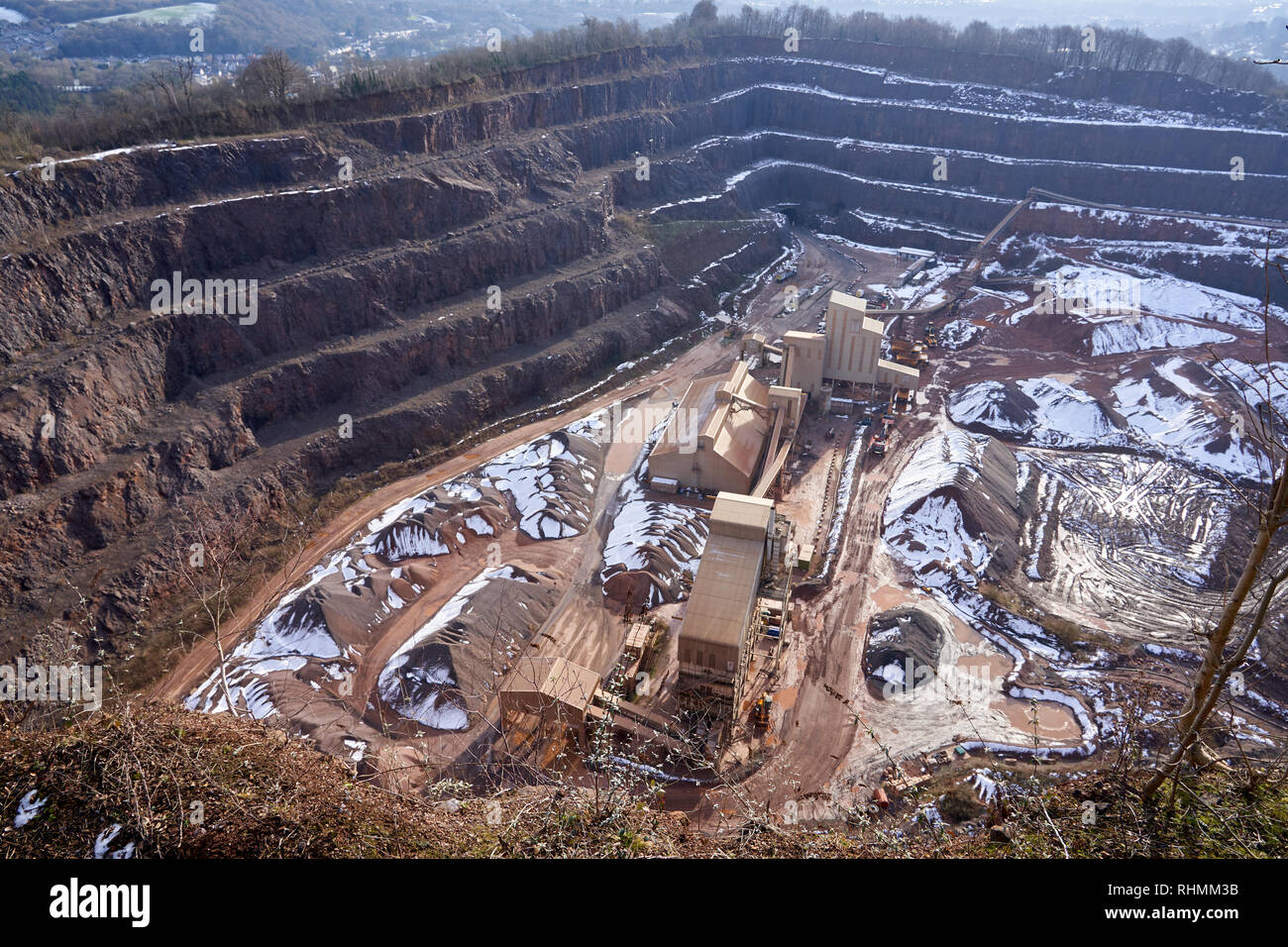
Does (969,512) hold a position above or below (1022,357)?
below

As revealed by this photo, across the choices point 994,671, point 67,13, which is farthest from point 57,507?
point 67,13

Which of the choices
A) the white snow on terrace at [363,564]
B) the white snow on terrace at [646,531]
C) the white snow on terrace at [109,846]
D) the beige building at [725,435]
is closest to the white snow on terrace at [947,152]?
the beige building at [725,435]

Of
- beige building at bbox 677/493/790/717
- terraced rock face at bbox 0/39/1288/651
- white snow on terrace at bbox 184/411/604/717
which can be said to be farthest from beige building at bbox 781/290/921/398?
beige building at bbox 677/493/790/717

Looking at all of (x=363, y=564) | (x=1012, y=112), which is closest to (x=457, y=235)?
(x=363, y=564)

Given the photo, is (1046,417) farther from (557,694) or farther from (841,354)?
(557,694)
